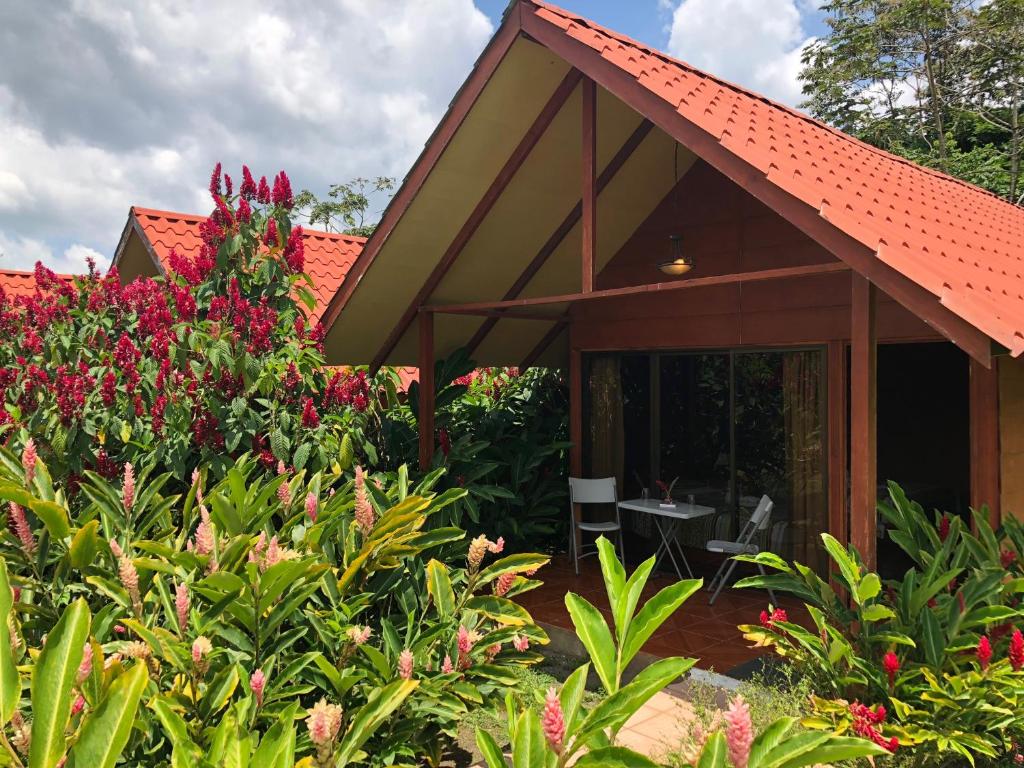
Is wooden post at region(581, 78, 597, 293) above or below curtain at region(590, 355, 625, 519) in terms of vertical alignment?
above

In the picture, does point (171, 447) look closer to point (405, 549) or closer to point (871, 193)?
point (405, 549)

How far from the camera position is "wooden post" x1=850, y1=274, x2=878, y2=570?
376 cm

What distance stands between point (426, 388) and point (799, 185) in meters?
3.76

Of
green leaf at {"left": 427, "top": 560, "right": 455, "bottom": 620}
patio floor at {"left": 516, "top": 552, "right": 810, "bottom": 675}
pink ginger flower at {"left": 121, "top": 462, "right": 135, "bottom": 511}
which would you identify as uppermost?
pink ginger flower at {"left": 121, "top": 462, "right": 135, "bottom": 511}

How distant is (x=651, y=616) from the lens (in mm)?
2125

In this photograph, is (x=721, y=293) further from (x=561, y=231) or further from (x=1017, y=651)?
(x=1017, y=651)

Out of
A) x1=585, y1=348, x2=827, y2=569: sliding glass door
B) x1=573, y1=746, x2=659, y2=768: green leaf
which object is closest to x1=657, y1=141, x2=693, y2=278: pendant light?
x1=585, y1=348, x2=827, y2=569: sliding glass door

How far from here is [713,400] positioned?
7324 millimetres

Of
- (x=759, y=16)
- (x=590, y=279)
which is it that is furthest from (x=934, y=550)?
(x=759, y=16)

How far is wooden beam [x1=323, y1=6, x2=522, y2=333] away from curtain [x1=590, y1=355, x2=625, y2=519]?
2.96m

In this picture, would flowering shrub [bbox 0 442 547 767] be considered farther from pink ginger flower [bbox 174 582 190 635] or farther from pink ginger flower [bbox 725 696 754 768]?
pink ginger flower [bbox 725 696 754 768]

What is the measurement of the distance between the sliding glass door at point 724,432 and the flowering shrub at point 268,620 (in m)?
3.58

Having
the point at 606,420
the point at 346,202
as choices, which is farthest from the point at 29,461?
the point at 346,202

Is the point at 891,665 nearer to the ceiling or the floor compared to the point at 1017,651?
nearer to the floor
